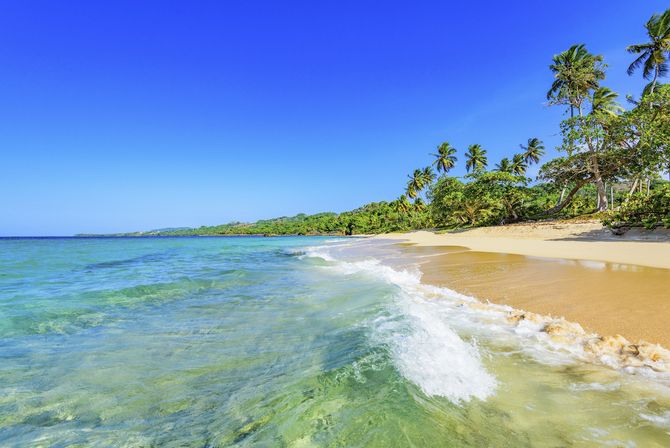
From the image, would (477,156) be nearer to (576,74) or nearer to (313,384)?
(576,74)

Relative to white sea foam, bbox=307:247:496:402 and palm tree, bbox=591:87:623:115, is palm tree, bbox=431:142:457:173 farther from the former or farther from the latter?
white sea foam, bbox=307:247:496:402

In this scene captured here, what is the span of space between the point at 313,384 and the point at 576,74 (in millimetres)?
39439

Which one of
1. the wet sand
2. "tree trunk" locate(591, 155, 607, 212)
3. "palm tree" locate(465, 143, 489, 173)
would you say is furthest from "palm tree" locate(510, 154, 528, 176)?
the wet sand

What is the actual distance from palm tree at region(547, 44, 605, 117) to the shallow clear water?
33704 millimetres

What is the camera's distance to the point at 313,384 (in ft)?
11.4

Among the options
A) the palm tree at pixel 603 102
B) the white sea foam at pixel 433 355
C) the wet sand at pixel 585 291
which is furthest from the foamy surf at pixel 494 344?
the palm tree at pixel 603 102

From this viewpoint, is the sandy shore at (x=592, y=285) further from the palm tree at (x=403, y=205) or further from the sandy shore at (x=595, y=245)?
the palm tree at (x=403, y=205)

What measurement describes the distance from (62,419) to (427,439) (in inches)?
138

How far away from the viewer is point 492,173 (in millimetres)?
34688

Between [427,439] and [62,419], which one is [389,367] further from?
[62,419]

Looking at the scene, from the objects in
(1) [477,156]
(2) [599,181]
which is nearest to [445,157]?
(1) [477,156]

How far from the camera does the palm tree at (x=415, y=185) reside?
3041 inches

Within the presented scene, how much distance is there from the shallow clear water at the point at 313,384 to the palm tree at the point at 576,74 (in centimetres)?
3370

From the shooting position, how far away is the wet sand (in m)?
4.60
